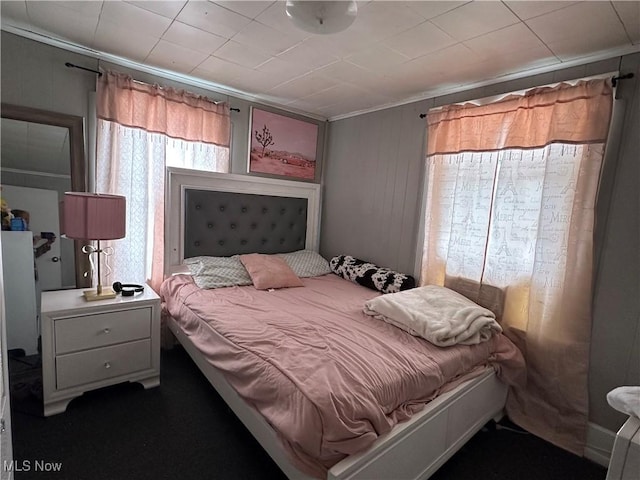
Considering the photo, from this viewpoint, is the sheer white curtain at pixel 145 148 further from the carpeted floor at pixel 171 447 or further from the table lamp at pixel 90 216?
the carpeted floor at pixel 171 447

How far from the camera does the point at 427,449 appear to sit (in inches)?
55.1

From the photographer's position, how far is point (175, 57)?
2.08m

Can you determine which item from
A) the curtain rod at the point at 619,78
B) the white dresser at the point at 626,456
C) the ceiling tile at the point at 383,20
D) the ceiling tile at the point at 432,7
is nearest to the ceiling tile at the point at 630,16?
the curtain rod at the point at 619,78

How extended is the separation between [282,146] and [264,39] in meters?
1.26

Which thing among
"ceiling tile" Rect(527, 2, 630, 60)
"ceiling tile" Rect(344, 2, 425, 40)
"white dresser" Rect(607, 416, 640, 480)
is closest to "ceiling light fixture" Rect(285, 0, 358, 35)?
"ceiling tile" Rect(344, 2, 425, 40)

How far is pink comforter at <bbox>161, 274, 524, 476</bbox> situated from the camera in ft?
3.63

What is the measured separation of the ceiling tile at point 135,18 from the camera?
156cm

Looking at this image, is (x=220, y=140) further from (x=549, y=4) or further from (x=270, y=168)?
(x=549, y=4)

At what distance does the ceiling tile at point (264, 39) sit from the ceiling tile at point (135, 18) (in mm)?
376

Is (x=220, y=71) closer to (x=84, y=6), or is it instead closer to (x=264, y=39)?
(x=264, y=39)

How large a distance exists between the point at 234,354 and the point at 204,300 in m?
0.65

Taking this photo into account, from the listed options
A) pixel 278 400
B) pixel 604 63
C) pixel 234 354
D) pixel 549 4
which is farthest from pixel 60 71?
pixel 604 63

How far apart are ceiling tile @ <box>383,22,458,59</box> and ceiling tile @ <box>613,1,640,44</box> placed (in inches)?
24.8

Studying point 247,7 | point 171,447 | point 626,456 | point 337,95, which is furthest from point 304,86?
point 626,456
